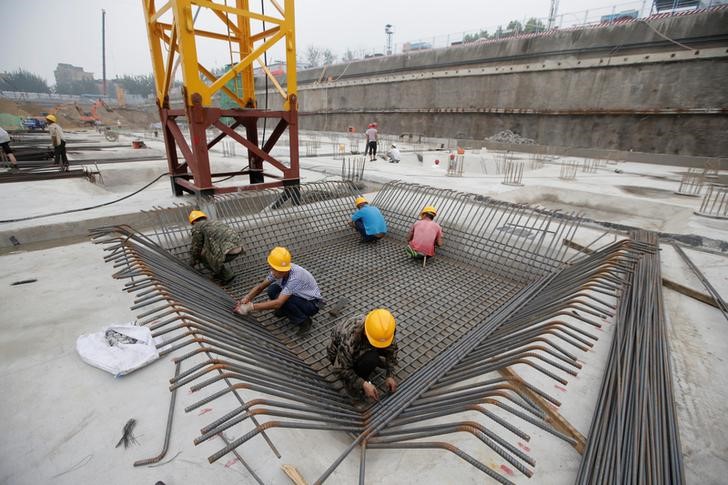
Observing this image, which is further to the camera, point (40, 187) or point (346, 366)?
point (40, 187)

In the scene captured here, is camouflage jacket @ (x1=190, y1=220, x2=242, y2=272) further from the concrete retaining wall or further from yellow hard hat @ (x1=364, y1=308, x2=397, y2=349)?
the concrete retaining wall

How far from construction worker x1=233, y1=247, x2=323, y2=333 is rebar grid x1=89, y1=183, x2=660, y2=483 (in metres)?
0.17

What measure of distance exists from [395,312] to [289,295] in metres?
1.22

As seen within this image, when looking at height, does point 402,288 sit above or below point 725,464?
below

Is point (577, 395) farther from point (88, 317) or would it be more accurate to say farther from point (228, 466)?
point (88, 317)

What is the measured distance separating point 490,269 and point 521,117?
19269 millimetres

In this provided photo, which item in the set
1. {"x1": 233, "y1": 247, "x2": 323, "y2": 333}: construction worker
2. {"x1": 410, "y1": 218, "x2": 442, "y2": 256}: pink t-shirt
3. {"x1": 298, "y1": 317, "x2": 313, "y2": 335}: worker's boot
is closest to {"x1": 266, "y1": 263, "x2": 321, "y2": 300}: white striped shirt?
{"x1": 233, "y1": 247, "x2": 323, "y2": 333}: construction worker

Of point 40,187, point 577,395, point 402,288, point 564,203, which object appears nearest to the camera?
point 577,395

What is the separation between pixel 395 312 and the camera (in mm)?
3594

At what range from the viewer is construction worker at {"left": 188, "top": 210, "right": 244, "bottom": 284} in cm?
365

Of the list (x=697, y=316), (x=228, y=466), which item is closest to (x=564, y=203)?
(x=697, y=316)

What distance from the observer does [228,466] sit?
161 centimetres

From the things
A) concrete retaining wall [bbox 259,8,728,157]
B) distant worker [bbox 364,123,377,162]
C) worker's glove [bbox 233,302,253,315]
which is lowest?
worker's glove [bbox 233,302,253,315]

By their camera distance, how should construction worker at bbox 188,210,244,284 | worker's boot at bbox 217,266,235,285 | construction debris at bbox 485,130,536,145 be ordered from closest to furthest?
construction worker at bbox 188,210,244,284 → worker's boot at bbox 217,266,235,285 → construction debris at bbox 485,130,536,145
